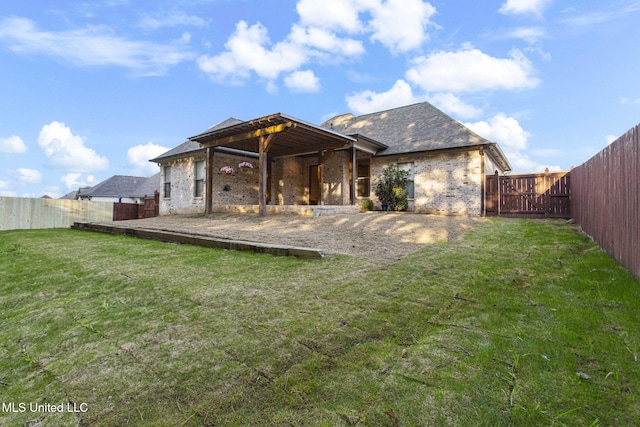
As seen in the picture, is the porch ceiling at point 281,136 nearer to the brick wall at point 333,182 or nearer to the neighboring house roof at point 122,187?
the brick wall at point 333,182

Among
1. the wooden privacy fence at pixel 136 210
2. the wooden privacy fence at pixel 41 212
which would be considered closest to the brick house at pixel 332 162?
the wooden privacy fence at pixel 136 210

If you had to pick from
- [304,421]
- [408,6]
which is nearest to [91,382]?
[304,421]

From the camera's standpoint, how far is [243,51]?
1323 centimetres

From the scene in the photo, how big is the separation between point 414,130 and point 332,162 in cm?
445

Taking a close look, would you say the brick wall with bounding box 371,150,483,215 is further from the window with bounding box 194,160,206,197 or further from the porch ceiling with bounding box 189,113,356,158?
the window with bounding box 194,160,206,197

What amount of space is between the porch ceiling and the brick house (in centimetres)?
4

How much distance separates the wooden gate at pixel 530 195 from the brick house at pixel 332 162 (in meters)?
0.58

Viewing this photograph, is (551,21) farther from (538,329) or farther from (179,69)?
(179,69)

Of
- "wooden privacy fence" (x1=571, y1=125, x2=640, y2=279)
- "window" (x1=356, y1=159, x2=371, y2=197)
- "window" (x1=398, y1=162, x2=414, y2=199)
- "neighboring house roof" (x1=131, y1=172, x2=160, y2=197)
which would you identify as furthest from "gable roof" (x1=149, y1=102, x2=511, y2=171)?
"neighboring house roof" (x1=131, y1=172, x2=160, y2=197)

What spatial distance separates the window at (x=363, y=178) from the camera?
15.3m

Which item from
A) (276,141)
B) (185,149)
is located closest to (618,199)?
Result: (276,141)

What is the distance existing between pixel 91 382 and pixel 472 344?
271cm

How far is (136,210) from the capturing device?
18391mm

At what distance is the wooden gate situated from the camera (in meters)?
11.1
